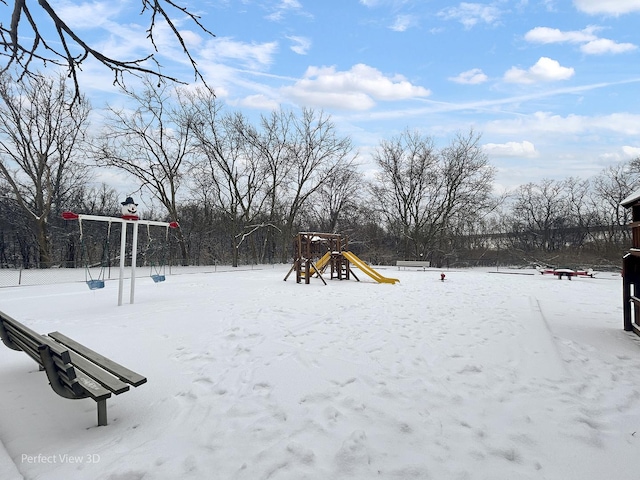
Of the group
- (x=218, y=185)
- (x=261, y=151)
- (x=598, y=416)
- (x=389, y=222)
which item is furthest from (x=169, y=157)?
(x=598, y=416)

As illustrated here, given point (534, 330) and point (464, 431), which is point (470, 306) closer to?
point (534, 330)

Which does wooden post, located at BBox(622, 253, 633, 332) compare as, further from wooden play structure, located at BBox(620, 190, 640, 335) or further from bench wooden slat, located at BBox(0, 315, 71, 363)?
bench wooden slat, located at BBox(0, 315, 71, 363)

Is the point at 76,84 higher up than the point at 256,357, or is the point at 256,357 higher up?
the point at 76,84

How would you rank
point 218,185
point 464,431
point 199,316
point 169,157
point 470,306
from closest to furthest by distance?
point 464,431 → point 199,316 → point 470,306 → point 169,157 → point 218,185

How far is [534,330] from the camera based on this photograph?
5.87 m

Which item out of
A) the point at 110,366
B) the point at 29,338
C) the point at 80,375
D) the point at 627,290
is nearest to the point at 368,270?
the point at 627,290

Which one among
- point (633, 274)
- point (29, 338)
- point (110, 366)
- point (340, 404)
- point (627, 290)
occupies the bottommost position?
point (340, 404)

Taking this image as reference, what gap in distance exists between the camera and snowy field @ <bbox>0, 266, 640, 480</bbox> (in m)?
2.28

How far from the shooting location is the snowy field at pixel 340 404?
2.28 metres

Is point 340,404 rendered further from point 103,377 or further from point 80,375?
point 80,375

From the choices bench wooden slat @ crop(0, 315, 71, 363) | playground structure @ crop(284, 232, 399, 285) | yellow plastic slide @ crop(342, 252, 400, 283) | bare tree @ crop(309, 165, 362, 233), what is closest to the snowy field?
bench wooden slat @ crop(0, 315, 71, 363)

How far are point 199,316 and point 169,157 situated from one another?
19.6 m

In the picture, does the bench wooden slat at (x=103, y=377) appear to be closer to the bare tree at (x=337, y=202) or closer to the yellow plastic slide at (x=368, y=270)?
the yellow plastic slide at (x=368, y=270)

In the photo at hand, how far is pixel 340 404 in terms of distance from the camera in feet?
10.3
